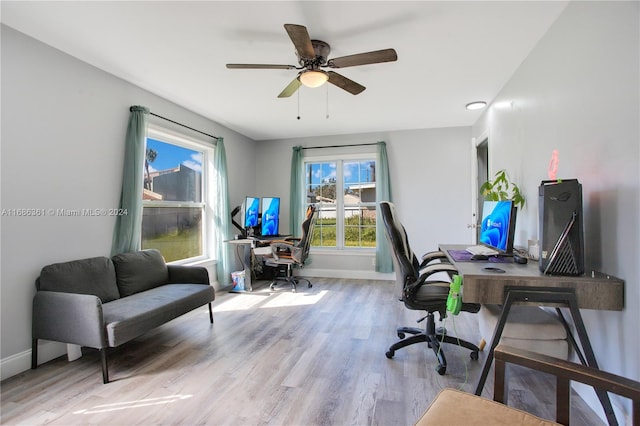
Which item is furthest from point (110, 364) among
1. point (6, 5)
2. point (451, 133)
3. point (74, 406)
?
point (451, 133)

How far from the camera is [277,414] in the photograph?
1.70 metres

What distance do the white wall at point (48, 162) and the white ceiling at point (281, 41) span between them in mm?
193

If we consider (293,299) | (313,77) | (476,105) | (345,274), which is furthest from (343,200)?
(313,77)

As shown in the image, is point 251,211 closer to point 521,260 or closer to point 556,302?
point 521,260

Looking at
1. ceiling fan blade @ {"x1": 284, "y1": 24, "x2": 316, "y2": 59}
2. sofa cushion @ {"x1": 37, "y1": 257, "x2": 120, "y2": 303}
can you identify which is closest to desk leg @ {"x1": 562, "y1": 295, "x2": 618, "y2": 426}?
ceiling fan blade @ {"x1": 284, "y1": 24, "x2": 316, "y2": 59}

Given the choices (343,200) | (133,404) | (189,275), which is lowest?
(133,404)

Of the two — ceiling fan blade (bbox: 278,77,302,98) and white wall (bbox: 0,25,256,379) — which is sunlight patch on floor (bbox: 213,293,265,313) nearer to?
white wall (bbox: 0,25,256,379)

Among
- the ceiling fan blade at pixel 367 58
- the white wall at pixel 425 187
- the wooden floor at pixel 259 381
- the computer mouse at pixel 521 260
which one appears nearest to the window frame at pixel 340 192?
the white wall at pixel 425 187

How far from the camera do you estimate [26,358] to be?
2205mm

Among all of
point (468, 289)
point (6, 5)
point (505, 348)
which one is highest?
point (6, 5)

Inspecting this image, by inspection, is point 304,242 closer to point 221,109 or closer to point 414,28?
point 221,109

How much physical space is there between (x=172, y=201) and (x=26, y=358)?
78.7 inches

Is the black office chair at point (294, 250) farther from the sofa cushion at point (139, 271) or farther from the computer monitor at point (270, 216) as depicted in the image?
the sofa cushion at point (139, 271)

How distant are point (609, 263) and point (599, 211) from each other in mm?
280
